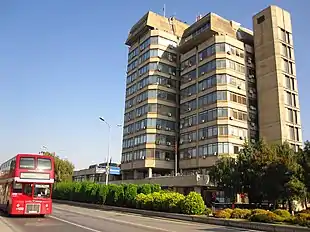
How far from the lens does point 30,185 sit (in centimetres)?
2111

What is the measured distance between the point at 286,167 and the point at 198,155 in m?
25.6

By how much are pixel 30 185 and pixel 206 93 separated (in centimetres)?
4319

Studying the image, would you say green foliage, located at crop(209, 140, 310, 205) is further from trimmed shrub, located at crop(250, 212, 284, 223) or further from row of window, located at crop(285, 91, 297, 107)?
row of window, located at crop(285, 91, 297, 107)

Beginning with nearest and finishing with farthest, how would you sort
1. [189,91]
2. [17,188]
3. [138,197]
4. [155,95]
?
[17,188], [138,197], [189,91], [155,95]

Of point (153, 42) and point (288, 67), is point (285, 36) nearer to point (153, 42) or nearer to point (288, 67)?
point (288, 67)

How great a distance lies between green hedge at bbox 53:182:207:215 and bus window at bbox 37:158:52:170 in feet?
34.6

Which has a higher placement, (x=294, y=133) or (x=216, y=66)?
(x=216, y=66)

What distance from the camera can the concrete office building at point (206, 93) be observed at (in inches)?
2265

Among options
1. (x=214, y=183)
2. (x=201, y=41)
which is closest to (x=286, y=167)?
(x=214, y=183)

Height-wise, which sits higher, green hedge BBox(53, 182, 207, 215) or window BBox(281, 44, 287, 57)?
window BBox(281, 44, 287, 57)

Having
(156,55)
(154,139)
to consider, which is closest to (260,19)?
(156,55)

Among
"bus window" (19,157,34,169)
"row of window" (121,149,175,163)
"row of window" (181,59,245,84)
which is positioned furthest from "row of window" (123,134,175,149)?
"bus window" (19,157,34,169)

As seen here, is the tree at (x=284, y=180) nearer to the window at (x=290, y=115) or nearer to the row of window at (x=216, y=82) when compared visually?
the window at (x=290, y=115)

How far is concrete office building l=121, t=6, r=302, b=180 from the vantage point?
189 ft
